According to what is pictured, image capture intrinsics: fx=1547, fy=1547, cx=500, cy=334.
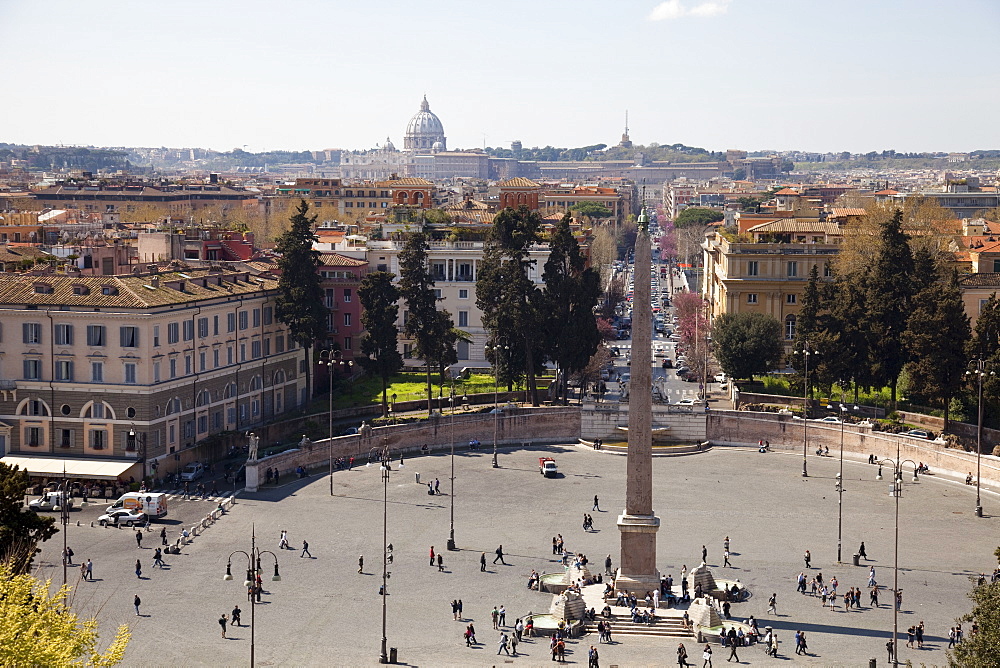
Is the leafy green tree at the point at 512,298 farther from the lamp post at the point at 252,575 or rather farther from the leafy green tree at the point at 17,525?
the leafy green tree at the point at 17,525

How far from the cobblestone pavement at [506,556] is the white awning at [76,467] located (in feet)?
17.5

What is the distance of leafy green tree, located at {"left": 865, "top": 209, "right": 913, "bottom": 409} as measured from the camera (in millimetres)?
73625

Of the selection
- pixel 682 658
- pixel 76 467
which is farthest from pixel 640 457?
pixel 76 467

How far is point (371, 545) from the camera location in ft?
173

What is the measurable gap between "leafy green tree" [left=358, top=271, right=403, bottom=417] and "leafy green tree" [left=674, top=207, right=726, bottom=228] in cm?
8864

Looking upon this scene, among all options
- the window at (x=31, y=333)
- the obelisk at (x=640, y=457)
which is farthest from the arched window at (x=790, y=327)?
the obelisk at (x=640, y=457)

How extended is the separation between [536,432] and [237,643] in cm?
3431

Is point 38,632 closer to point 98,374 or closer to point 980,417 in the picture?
point 98,374

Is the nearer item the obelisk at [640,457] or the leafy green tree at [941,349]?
the obelisk at [640,457]

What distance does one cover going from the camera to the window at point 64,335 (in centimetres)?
6469

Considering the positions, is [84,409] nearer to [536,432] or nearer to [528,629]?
[536,432]

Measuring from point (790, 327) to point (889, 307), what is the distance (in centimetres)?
1593

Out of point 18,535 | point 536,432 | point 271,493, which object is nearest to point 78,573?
point 18,535

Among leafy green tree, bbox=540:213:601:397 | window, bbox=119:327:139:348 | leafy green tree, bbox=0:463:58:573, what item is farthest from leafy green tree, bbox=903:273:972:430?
leafy green tree, bbox=0:463:58:573
